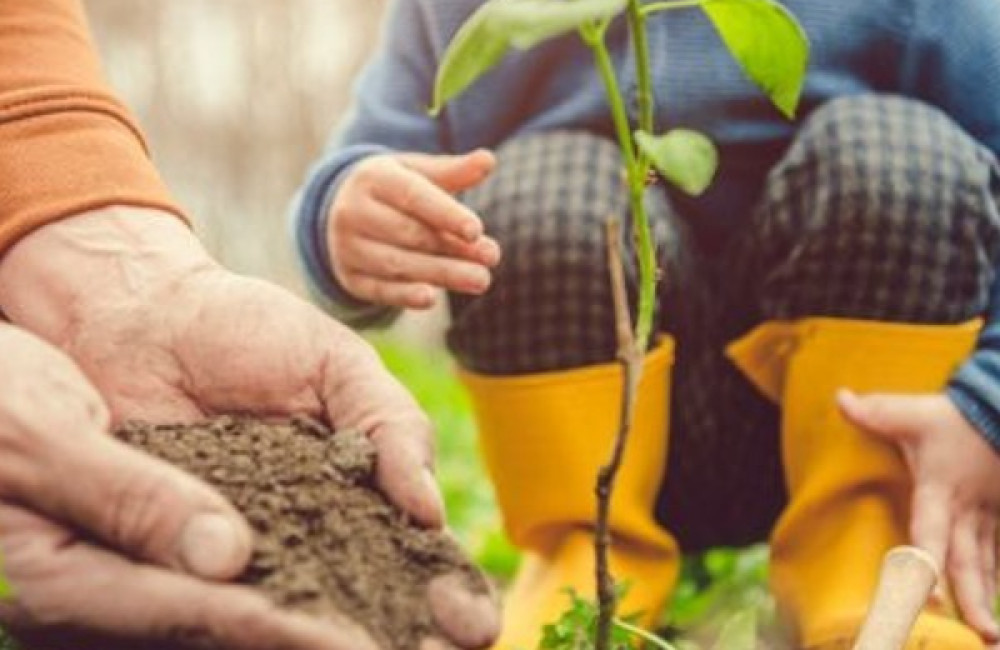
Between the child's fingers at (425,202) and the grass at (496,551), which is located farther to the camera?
the grass at (496,551)

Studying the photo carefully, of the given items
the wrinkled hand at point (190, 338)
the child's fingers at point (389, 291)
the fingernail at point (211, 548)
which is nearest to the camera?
the fingernail at point (211, 548)

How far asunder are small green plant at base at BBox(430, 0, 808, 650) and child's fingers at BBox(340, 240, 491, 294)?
1.44 feet

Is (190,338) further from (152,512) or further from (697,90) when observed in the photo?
(697,90)

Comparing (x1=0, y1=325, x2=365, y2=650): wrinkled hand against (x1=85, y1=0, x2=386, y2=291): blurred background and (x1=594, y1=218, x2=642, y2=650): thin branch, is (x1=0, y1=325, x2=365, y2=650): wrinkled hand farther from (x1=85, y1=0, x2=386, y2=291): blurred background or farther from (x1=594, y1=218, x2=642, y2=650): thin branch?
(x1=85, y1=0, x2=386, y2=291): blurred background

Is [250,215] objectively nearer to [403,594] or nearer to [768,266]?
[768,266]

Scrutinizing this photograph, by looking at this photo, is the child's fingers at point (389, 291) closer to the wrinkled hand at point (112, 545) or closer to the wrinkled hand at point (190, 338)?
the wrinkled hand at point (190, 338)

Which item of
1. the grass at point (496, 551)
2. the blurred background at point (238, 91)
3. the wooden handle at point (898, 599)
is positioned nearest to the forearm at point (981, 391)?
the grass at point (496, 551)

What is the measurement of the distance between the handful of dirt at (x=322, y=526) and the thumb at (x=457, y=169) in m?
0.48

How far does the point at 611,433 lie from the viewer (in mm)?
1807

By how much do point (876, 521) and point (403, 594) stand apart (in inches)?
33.2

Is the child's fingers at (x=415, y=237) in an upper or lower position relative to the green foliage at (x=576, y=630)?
upper

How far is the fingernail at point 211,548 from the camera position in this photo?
956 mm

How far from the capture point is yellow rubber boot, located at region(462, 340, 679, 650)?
1796mm

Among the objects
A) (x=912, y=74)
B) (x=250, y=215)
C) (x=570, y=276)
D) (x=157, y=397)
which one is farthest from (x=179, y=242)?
(x=250, y=215)
